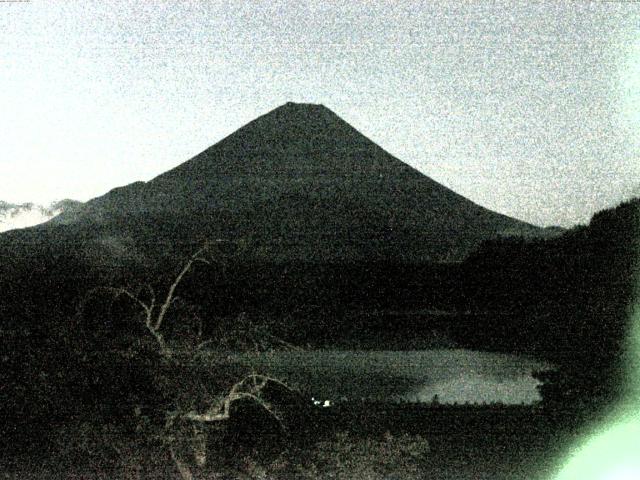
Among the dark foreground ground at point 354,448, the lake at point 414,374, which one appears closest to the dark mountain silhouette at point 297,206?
the lake at point 414,374

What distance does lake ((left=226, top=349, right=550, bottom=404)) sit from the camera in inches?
435

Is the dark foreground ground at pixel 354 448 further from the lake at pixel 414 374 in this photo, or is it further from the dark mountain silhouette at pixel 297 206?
the dark mountain silhouette at pixel 297 206

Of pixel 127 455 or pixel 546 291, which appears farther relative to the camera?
pixel 546 291

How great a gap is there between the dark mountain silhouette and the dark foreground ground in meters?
10.1

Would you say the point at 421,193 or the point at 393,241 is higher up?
the point at 421,193

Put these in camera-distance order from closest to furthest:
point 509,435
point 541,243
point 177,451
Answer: point 177,451 < point 509,435 < point 541,243

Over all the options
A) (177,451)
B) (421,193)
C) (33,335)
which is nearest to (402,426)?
(177,451)

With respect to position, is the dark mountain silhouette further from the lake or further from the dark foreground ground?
the dark foreground ground

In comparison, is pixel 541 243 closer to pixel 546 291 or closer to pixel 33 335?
pixel 546 291

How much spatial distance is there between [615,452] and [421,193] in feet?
97.8

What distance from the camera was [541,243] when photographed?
43.1 ft

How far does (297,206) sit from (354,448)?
969 inches

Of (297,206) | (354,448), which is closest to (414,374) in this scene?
(354,448)

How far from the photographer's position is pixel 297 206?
2995 cm
